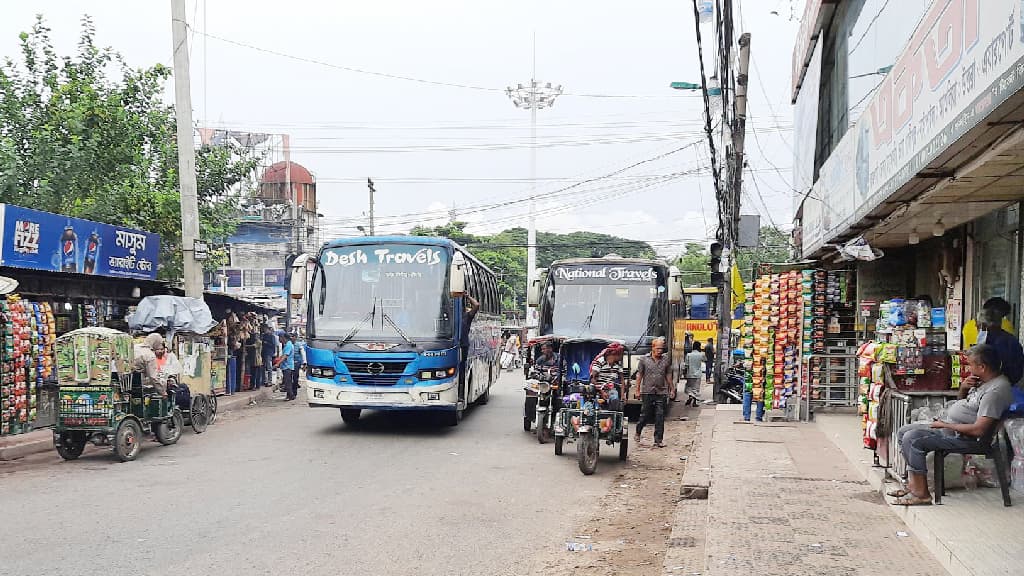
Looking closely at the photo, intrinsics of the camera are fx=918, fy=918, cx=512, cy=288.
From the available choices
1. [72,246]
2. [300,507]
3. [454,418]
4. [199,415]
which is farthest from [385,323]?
[300,507]

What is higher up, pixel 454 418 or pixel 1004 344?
pixel 1004 344

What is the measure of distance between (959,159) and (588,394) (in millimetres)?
5636

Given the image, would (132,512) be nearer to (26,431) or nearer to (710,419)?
(26,431)

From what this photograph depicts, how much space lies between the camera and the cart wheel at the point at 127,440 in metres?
11.3

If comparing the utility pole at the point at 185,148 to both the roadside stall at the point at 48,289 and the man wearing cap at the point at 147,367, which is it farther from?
the man wearing cap at the point at 147,367

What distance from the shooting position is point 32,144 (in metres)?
18.7

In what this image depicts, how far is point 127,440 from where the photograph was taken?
11.6 metres

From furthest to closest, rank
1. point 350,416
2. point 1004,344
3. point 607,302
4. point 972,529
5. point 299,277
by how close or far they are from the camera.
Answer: point 607,302 → point 350,416 → point 299,277 → point 1004,344 → point 972,529

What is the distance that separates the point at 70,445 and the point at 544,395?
6.38 m

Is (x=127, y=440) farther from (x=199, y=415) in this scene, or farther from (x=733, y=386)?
(x=733, y=386)

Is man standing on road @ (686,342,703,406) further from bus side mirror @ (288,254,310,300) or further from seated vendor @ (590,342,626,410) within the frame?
bus side mirror @ (288,254,310,300)

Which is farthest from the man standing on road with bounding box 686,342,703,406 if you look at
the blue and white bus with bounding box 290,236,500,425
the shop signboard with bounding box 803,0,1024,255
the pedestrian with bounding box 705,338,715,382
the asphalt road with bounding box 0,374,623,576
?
the shop signboard with bounding box 803,0,1024,255

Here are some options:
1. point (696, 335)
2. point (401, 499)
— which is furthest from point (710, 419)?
point (696, 335)

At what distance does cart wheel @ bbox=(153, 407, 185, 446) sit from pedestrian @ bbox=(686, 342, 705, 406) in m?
12.0
